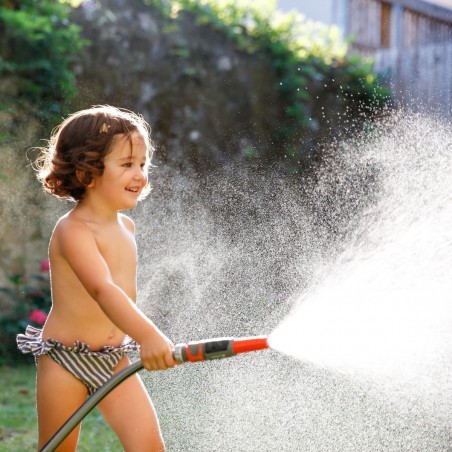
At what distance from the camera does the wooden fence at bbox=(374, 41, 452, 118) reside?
6398 millimetres

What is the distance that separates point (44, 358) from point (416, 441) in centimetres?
161

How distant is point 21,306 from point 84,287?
2910 millimetres

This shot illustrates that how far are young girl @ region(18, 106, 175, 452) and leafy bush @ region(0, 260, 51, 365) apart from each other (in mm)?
2511

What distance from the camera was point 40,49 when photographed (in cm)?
499

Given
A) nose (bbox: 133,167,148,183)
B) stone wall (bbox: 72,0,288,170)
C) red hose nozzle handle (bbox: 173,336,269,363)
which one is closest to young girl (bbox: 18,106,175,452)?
nose (bbox: 133,167,148,183)

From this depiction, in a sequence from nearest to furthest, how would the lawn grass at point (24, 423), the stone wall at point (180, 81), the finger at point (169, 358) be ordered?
the finger at point (169, 358) → the lawn grass at point (24, 423) → the stone wall at point (180, 81)

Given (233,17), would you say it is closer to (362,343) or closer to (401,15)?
(362,343)

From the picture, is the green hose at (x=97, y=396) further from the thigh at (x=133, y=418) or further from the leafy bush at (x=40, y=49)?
the leafy bush at (x=40, y=49)

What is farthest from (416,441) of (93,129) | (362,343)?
(93,129)

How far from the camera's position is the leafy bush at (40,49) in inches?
191

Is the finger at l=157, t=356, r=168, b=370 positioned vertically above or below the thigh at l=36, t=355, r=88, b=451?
above

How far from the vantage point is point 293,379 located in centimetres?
425

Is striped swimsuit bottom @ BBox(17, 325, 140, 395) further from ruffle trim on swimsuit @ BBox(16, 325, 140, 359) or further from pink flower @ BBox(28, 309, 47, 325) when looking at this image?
pink flower @ BBox(28, 309, 47, 325)

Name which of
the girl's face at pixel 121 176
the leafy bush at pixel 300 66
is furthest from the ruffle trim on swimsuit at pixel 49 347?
the leafy bush at pixel 300 66
